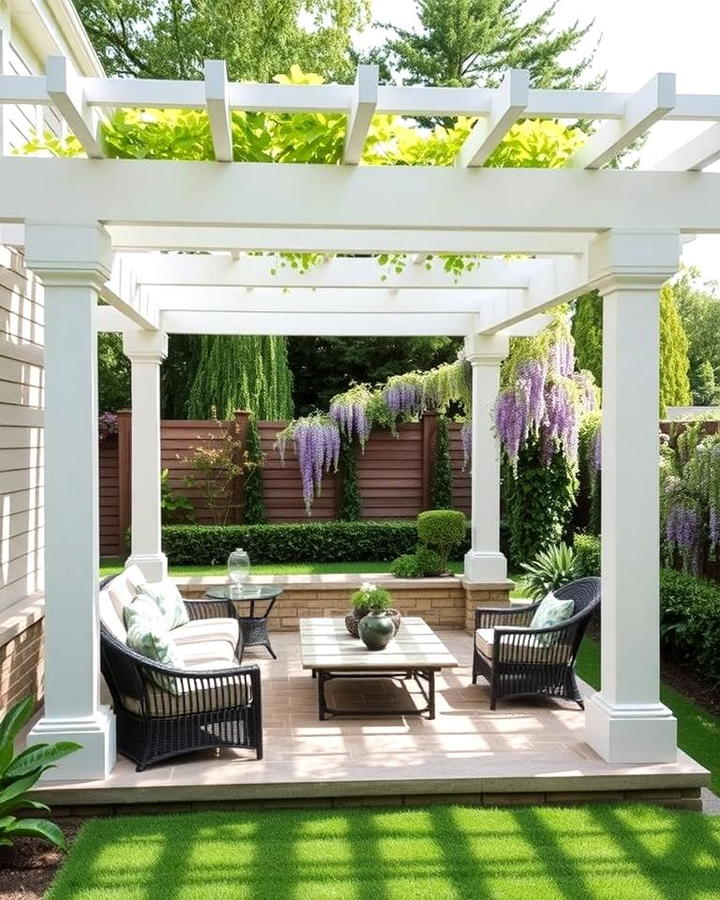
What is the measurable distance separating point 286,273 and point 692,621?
3.82 metres

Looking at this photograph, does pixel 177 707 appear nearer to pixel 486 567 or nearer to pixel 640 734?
pixel 640 734

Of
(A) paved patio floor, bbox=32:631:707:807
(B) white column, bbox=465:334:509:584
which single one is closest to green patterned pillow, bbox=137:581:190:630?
(A) paved patio floor, bbox=32:631:707:807

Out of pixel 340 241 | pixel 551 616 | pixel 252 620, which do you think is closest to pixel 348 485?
pixel 252 620

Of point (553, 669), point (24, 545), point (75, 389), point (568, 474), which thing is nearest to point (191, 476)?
point (568, 474)

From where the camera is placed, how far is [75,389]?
4.57m

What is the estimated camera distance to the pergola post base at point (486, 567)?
8.75 m

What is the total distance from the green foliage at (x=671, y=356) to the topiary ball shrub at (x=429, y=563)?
27.2ft

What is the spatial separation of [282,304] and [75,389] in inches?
135

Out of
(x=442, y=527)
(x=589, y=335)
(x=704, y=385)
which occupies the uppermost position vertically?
(x=704, y=385)

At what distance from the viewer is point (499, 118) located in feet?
13.3

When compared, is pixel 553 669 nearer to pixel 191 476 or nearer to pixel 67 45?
pixel 67 45

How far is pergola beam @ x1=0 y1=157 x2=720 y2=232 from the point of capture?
14.9ft

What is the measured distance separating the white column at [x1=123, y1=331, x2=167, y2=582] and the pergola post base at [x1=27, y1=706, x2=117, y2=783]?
3.81 meters

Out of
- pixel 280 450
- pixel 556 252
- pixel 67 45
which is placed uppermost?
pixel 67 45
